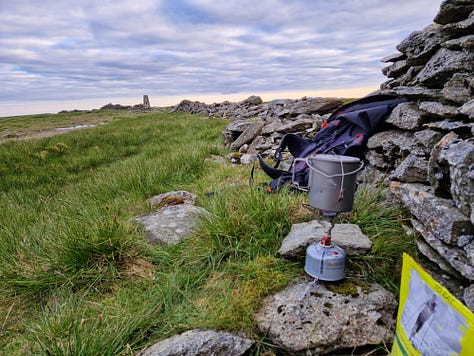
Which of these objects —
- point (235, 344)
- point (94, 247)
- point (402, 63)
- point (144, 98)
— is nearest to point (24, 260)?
point (94, 247)

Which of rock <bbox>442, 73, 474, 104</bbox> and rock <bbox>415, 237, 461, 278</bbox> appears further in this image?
rock <bbox>442, 73, 474, 104</bbox>

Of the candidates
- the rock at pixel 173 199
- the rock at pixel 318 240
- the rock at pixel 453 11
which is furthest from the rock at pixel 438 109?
the rock at pixel 173 199

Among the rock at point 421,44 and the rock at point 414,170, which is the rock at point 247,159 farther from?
the rock at point 414,170

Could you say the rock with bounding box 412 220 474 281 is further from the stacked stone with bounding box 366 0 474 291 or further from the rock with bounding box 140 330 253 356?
the rock with bounding box 140 330 253 356

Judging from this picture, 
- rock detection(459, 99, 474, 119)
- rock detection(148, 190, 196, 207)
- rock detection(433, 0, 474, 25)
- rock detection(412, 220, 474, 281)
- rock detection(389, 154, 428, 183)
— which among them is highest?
rock detection(433, 0, 474, 25)

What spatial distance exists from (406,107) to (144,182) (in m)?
4.15

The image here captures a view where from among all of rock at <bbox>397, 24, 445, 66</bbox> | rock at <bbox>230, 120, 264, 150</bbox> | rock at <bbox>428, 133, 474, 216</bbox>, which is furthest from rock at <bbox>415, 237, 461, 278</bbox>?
rock at <bbox>230, 120, 264, 150</bbox>

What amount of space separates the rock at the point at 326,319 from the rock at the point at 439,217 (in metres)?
0.56

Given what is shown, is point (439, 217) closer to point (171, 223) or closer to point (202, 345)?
point (202, 345)

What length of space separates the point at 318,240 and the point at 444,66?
2.31 metres

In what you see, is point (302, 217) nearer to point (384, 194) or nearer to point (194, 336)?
point (384, 194)

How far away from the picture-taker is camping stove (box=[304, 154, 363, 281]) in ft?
7.25

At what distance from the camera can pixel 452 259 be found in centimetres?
201

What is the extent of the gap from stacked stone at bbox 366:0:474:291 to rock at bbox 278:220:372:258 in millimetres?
429
